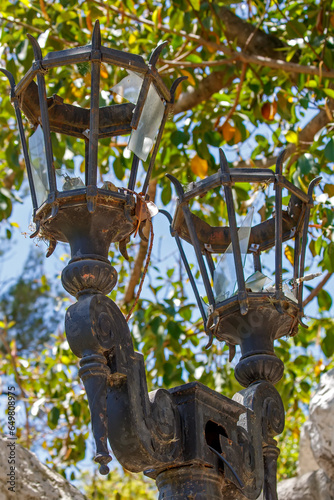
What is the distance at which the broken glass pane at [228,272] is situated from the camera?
2.14 meters

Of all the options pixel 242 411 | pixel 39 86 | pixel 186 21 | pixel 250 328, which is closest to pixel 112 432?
pixel 242 411

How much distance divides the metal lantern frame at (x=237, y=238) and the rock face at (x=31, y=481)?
1.35 metres

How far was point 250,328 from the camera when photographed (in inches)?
87.4

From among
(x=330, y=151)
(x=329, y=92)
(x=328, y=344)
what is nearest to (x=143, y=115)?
(x=330, y=151)

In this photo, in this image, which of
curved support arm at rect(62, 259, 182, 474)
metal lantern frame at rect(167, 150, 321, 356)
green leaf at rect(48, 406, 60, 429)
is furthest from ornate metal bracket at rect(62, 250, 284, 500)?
green leaf at rect(48, 406, 60, 429)

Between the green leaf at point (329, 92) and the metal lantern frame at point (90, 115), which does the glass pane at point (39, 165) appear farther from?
the green leaf at point (329, 92)

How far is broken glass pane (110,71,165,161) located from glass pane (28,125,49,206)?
0.78 ft

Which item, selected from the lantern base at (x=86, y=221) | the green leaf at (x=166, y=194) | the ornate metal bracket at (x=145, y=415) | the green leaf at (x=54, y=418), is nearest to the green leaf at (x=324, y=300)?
the green leaf at (x=166, y=194)

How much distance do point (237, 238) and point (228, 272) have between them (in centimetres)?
16

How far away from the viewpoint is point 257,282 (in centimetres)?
224

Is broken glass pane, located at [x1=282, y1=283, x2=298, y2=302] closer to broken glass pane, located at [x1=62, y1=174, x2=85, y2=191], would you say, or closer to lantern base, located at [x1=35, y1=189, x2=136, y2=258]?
lantern base, located at [x1=35, y1=189, x2=136, y2=258]

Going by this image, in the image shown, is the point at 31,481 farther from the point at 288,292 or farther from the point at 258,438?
the point at 288,292

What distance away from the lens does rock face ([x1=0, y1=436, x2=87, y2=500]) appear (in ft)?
10.1

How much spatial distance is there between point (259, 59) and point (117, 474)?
7.50m
